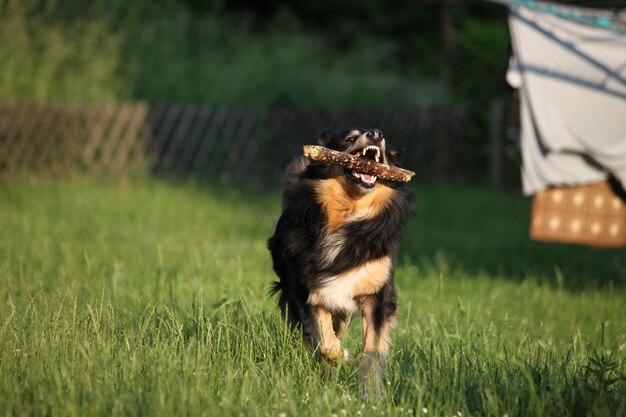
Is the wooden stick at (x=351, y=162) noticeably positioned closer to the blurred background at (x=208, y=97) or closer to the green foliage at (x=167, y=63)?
the blurred background at (x=208, y=97)

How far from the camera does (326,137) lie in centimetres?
537

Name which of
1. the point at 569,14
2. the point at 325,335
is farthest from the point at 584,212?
the point at 325,335

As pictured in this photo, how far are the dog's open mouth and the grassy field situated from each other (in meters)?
0.71

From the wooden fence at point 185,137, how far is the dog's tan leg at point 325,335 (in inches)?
324

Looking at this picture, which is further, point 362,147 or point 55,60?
point 55,60

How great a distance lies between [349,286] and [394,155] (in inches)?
36.3

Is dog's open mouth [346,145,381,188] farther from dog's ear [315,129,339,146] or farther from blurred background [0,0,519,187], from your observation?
blurred background [0,0,519,187]

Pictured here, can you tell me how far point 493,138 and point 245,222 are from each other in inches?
237

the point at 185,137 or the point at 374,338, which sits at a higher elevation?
the point at 185,137

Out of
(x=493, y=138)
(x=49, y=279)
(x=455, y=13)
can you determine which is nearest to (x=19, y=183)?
(x=49, y=279)

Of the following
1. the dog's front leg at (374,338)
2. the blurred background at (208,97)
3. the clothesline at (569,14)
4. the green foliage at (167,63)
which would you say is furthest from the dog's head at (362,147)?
the green foliage at (167,63)

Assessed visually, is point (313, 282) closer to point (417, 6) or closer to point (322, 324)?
point (322, 324)

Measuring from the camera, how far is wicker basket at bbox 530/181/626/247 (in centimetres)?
713

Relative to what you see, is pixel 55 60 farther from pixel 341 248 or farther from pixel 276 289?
pixel 341 248
